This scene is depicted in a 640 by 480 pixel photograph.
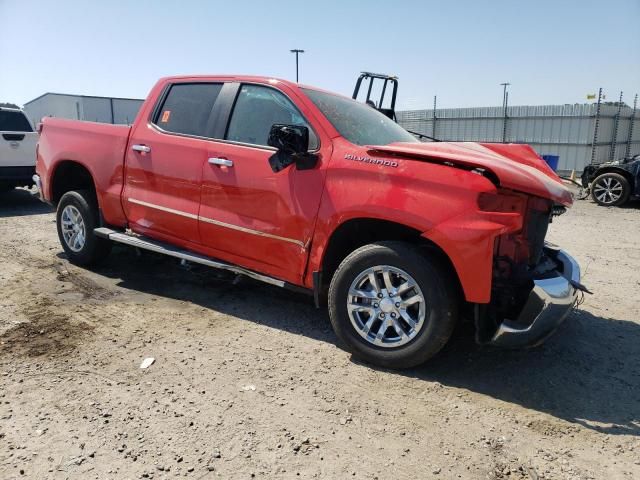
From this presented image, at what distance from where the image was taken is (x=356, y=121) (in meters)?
4.21

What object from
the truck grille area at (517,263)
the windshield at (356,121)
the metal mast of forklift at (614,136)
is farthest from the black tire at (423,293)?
the metal mast of forklift at (614,136)

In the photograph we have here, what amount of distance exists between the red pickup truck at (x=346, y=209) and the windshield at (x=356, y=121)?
0.02 meters

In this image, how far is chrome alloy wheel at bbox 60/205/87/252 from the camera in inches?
215

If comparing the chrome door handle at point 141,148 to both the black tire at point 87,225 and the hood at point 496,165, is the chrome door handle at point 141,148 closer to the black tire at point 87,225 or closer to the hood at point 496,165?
the black tire at point 87,225

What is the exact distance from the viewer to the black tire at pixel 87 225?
5340 millimetres

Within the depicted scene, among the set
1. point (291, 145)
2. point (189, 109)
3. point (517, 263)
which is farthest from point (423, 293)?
point (189, 109)

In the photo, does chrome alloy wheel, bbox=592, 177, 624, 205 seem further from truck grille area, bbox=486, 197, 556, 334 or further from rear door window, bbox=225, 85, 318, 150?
rear door window, bbox=225, 85, 318, 150

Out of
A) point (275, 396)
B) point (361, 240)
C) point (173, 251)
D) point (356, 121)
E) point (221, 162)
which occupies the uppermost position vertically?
point (356, 121)

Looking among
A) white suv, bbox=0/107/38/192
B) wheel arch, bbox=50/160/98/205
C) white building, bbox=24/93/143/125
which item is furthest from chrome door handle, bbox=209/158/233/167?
white building, bbox=24/93/143/125

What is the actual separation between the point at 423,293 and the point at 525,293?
67 cm

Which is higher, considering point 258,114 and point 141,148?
point 258,114

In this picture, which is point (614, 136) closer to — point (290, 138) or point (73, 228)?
point (290, 138)

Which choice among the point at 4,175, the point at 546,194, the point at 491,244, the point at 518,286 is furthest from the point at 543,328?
the point at 4,175

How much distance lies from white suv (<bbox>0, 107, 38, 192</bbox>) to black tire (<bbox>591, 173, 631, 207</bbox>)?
39.4 feet
